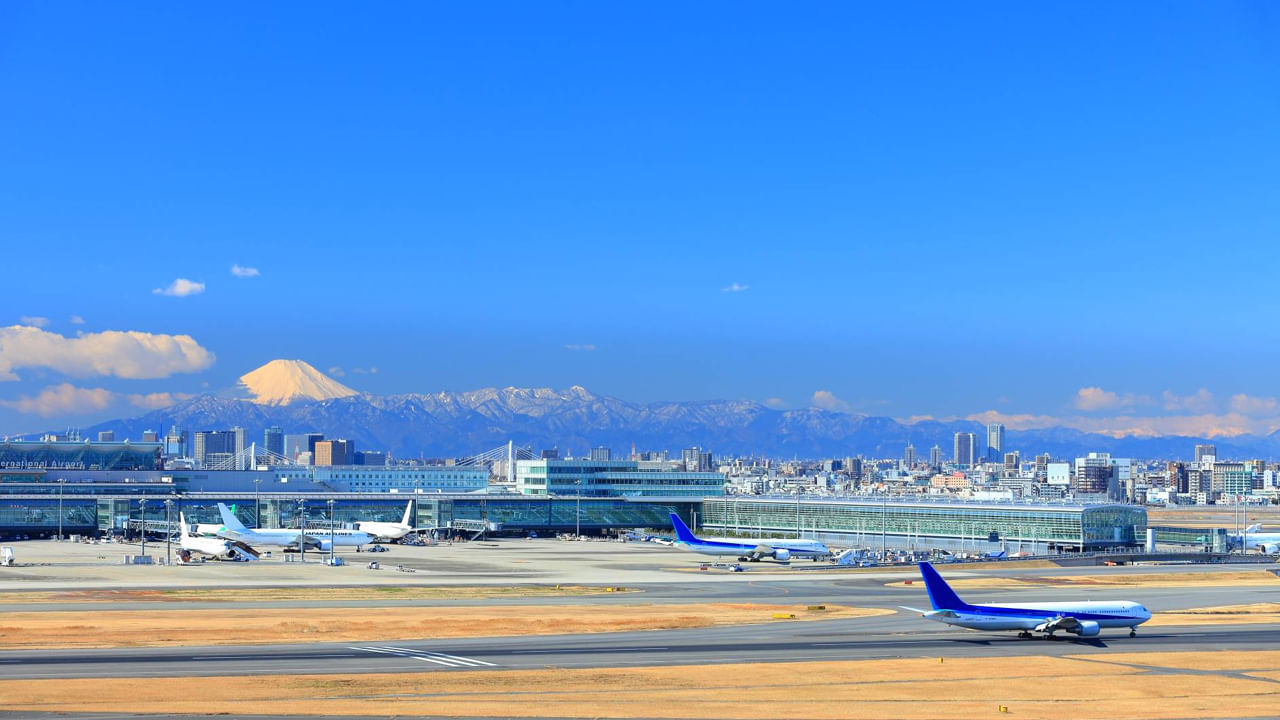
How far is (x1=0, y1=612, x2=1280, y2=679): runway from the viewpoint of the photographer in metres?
66.4

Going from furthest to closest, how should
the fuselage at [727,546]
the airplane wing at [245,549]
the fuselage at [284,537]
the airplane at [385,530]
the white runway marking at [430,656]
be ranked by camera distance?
the airplane at [385,530] < the fuselage at [284,537] < the fuselage at [727,546] < the airplane wing at [245,549] < the white runway marking at [430,656]

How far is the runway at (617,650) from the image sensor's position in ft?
218

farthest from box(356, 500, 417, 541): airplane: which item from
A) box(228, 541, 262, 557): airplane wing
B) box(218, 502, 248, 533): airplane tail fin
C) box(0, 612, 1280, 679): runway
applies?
box(0, 612, 1280, 679): runway

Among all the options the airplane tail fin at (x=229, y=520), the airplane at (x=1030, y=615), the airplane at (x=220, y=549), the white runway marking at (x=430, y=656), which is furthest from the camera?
the airplane tail fin at (x=229, y=520)

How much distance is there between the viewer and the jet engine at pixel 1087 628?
79625 millimetres

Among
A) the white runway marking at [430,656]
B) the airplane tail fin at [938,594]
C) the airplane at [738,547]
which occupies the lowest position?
the airplane at [738,547]

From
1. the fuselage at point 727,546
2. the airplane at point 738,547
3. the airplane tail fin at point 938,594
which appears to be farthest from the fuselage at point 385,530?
the airplane tail fin at point 938,594

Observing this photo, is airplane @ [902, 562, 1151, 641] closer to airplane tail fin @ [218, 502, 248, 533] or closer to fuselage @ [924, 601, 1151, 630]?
fuselage @ [924, 601, 1151, 630]

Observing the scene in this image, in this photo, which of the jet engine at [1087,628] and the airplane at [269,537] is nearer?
the jet engine at [1087,628]

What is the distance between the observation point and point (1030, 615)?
7950 centimetres

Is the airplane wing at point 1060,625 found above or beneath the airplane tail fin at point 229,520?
beneath

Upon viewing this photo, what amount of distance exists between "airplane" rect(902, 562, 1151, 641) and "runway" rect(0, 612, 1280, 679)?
88cm

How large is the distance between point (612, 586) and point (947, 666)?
5424 centimetres

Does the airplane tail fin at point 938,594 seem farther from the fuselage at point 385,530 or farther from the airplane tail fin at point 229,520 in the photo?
the fuselage at point 385,530
